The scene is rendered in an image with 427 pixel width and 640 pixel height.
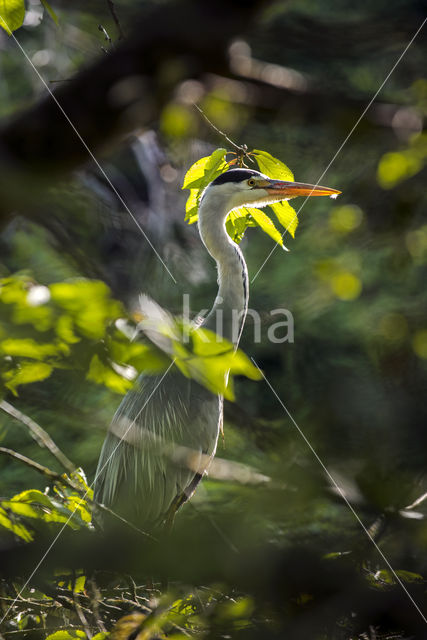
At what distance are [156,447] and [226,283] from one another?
568 millimetres

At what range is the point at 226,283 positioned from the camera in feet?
6.31

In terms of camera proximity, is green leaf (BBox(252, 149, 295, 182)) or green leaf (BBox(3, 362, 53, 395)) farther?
green leaf (BBox(252, 149, 295, 182))

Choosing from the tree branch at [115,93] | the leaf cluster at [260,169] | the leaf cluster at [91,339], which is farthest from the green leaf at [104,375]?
the leaf cluster at [260,169]

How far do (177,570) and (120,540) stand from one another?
0.05 m

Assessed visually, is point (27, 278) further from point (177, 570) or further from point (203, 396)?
point (203, 396)

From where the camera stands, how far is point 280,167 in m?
1.08

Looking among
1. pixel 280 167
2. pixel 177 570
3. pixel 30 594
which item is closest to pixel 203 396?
pixel 30 594

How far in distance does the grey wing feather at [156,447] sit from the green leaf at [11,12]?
1.31 metres

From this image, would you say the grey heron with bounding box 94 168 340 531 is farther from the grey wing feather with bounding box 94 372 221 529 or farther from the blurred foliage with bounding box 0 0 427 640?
the blurred foliage with bounding box 0 0 427 640

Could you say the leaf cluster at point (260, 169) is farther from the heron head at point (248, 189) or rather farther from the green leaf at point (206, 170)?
the heron head at point (248, 189)

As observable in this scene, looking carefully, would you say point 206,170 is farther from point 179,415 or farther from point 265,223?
point 179,415

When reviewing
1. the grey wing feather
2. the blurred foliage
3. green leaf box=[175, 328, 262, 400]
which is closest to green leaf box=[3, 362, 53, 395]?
the blurred foliage

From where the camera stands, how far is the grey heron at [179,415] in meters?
1.89

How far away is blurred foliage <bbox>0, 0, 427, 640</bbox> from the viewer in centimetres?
49
